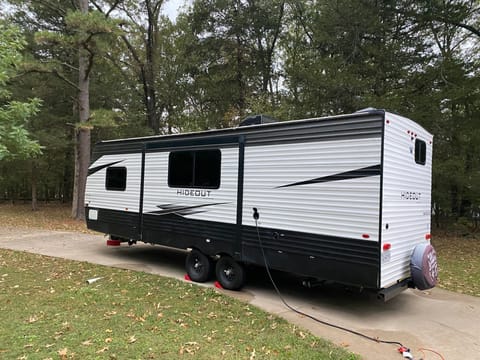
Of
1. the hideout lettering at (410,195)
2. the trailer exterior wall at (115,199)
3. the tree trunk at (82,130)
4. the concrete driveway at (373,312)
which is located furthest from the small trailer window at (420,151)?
the tree trunk at (82,130)

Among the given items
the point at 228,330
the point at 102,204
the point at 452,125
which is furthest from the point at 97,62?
the point at 228,330

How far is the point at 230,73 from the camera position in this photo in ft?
61.7

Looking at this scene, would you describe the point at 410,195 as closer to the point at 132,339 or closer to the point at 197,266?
the point at 197,266

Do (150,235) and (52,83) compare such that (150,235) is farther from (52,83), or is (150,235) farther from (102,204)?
(52,83)

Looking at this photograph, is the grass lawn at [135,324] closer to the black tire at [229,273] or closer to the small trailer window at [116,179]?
the black tire at [229,273]

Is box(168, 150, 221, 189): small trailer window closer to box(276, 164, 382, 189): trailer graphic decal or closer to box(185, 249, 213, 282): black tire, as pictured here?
box(185, 249, 213, 282): black tire

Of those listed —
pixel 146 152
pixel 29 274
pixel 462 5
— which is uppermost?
pixel 462 5

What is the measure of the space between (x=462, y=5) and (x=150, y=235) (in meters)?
11.3

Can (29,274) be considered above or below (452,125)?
below

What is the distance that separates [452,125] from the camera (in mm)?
10812

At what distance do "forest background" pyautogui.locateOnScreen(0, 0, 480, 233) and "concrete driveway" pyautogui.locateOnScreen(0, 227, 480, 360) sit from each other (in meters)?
4.57

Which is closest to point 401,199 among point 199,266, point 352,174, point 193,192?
point 352,174

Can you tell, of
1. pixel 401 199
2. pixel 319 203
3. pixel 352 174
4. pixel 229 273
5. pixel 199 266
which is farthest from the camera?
pixel 199 266

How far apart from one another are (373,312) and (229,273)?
241 cm
